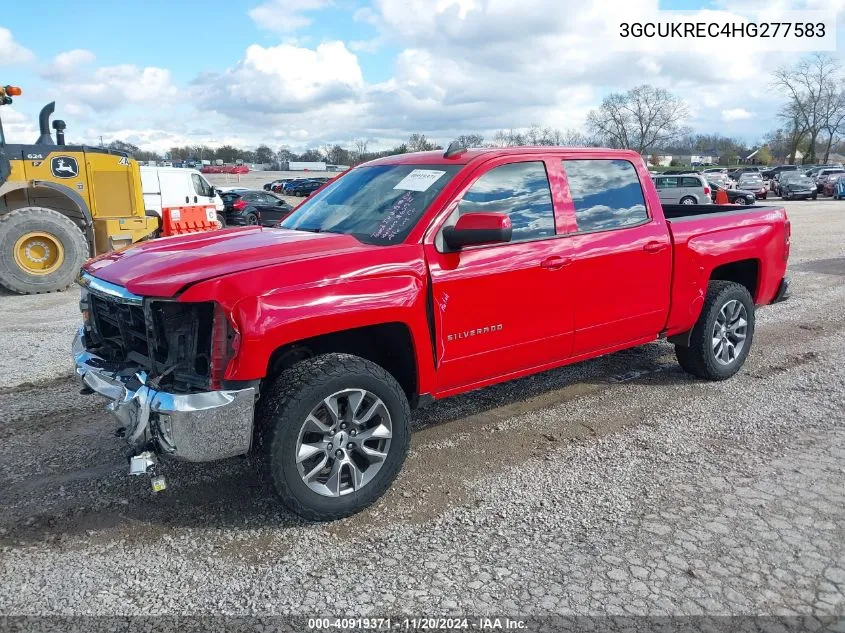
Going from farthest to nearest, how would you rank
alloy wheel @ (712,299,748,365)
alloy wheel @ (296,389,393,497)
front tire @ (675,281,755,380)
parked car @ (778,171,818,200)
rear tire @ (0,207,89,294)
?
parked car @ (778,171,818,200), rear tire @ (0,207,89,294), alloy wheel @ (712,299,748,365), front tire @ (675,281,755,380), alloy wheel @ (296,389,393,497)

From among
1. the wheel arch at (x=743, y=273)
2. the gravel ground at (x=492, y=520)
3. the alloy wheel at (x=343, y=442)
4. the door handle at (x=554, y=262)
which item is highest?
the door handle at (x=554, y=262)

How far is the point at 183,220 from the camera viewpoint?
1380 centimetres

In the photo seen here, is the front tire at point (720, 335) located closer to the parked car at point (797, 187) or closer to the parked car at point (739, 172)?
the parked car at point (797, 187)

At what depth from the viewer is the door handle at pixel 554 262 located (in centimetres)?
434

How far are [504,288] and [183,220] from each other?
11.1 metres

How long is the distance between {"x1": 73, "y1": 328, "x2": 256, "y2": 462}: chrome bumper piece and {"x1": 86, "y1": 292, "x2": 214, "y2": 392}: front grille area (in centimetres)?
11

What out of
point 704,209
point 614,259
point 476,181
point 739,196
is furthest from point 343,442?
point 739,196

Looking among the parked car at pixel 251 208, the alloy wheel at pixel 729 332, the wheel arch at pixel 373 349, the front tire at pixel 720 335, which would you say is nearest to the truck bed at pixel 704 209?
the front tire at pixel 720 335

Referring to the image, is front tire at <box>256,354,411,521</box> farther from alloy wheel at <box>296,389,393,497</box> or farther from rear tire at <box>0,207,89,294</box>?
rear tire at <box>0,207,89,294</box>

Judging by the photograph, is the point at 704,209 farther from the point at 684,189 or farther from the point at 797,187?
the point at 797,187

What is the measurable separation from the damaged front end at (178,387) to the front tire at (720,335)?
3.78m

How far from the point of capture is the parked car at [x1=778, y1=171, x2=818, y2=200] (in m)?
36.2

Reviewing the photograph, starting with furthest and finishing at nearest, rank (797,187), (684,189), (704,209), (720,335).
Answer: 1. (797,187)
2. (684,189)
3. (704,209)
4. (720,335)

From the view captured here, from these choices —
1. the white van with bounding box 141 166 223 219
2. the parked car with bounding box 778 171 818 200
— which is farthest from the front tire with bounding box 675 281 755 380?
the parked car with bounding box 778 171 818 200
